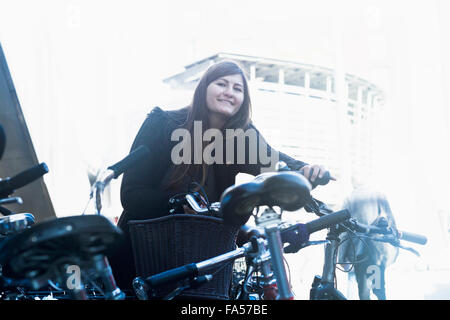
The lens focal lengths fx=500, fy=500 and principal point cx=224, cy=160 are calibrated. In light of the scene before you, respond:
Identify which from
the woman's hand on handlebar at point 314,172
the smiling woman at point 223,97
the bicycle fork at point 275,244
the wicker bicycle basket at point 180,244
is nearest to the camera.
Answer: the bicycle fork at point 275,244

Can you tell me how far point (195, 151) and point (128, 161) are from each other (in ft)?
2.77

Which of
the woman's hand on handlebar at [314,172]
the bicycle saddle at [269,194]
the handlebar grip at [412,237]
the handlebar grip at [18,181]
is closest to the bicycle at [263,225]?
the bicycle saddle at [269,194]

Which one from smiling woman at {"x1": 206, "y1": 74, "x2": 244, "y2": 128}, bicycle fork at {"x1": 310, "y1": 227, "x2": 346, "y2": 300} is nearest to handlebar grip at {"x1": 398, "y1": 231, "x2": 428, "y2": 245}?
bicycle fork at {"x1": 310, "y1": 227, "x2": 346, "y2": 300}

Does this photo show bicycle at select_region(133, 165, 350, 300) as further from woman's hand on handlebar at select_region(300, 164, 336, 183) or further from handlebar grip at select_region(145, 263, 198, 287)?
woman's hand on handlebar at select_region(300, 164, 336, 183)

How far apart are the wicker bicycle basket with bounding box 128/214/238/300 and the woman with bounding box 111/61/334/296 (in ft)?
0.66

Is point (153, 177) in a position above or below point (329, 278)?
above

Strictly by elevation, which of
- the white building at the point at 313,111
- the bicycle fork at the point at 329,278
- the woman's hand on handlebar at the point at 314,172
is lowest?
the bicycle fork at the point at 329,278

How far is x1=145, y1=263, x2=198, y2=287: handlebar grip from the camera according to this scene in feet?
5.63

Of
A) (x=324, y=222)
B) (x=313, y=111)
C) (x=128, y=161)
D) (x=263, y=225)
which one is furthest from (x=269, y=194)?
(x=313, y=111)

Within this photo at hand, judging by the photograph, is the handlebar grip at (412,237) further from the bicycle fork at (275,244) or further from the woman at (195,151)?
the bicycle fork at (275,244)

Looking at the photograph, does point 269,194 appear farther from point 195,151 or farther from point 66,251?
point 195,151

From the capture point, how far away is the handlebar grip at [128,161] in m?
1.61

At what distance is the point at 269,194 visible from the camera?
141 centimetres
